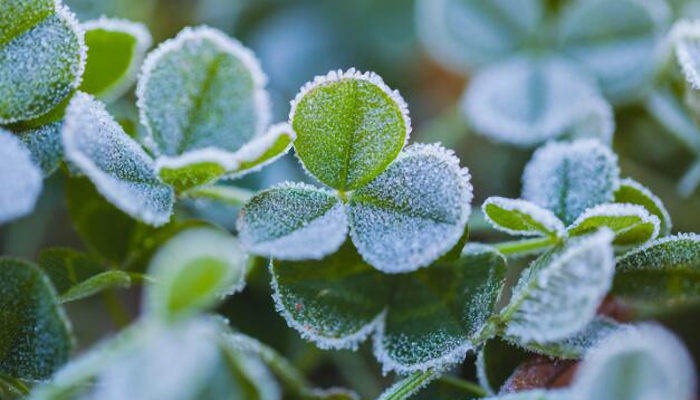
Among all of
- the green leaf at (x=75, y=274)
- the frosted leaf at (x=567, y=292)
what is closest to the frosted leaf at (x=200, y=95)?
the green leaf at (x=75, y=274)

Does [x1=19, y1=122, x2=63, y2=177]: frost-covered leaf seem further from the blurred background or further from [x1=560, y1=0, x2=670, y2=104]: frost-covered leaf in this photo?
[x1=560, y1=0, x2=670, y2=104]: frost-covered leaf

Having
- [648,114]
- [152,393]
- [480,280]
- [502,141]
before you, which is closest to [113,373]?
[152,393]

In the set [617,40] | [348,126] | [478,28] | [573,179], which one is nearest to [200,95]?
[348,126]

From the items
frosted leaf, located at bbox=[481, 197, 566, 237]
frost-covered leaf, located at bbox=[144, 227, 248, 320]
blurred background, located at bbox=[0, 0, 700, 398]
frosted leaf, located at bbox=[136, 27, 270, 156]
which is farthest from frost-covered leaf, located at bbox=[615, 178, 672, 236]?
frost-covered leaf, located at bbox=[144, 227, 248, 320]

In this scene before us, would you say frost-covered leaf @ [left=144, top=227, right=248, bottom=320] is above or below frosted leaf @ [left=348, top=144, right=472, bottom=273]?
above

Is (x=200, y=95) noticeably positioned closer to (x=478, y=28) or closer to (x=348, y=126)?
(x=348, y=126)

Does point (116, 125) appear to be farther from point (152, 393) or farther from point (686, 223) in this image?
point (686, 223)

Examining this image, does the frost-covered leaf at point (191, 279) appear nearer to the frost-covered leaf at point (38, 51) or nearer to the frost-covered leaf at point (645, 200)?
the frost-covered leaf at point (38, 51)
